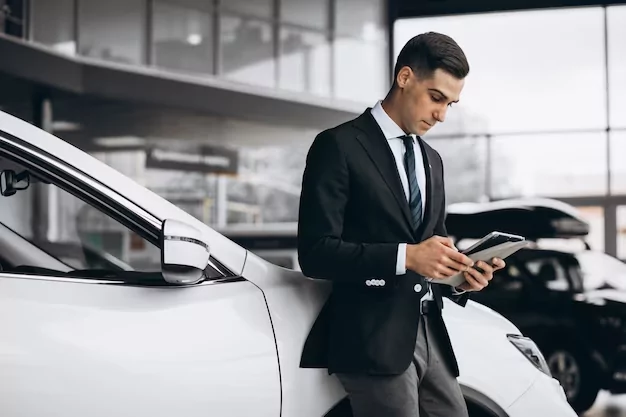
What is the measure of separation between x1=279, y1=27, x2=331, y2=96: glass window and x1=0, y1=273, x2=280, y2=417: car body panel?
10693mm

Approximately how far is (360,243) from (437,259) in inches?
8.7

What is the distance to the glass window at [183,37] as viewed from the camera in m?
11.9

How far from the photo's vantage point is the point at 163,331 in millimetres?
2225

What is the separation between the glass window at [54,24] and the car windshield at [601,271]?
6.74 meters

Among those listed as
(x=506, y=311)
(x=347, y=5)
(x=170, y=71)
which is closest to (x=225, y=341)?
(x=506, y=311)

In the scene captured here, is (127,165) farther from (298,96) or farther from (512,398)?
(512,398)

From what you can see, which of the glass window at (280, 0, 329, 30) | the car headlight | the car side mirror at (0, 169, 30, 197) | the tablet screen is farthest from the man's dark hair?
the glass window at (280, 0, 329, 30)

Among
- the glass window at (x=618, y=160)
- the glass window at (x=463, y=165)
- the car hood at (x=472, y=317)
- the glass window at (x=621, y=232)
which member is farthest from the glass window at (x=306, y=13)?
the car hood at (x=472, y=317)

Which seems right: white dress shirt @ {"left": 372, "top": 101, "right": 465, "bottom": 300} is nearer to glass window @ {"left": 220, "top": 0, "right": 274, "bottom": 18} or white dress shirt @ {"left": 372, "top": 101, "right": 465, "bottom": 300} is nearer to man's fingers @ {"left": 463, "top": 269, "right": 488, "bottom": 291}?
man's fingers @ {"left": 463, "top": 269, "right": 488, "bottom": 291}

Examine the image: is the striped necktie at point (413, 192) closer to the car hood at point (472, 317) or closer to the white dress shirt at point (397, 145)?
the white dress shirt at point (397, 145)

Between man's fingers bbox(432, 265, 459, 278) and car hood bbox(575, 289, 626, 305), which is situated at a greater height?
man's fingers bbox(432, 265, 459, 278)

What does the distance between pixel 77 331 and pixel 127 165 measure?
1126 centimetres

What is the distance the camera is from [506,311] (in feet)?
23.2

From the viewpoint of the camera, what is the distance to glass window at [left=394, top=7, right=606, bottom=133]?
13.0 m
